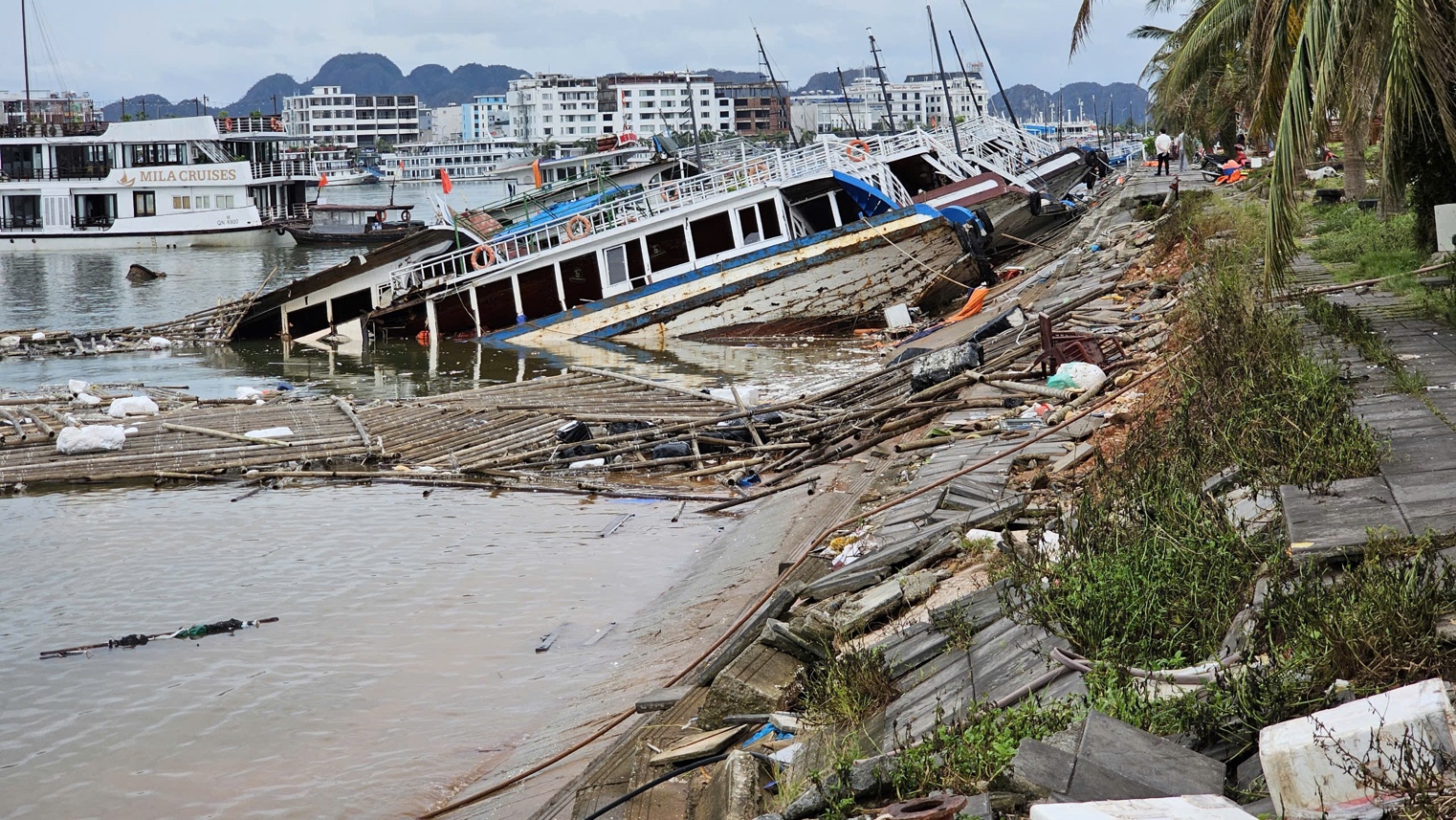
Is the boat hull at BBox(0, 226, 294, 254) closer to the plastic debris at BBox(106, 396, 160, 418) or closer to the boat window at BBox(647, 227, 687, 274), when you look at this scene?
the boat window at BBox(647, 227, 687, 274)

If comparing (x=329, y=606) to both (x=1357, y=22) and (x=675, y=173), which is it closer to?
(x=1357, y=22)

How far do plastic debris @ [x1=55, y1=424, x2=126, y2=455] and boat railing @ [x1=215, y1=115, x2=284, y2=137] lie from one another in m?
52.1

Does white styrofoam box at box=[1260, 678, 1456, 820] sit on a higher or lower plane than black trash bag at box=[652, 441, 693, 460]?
higher

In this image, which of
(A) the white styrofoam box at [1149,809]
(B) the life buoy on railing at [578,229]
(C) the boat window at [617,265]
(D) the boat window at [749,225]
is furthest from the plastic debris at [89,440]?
(A) the white styrofoam box at [1149,809]

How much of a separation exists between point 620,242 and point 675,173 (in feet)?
26.8

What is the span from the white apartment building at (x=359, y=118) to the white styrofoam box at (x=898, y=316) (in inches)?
6909

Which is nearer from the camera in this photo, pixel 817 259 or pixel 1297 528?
pixel 1297 528

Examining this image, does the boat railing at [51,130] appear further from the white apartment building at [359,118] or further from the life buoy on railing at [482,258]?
the white apartment building at [359,118]

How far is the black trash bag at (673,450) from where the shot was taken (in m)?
14.2

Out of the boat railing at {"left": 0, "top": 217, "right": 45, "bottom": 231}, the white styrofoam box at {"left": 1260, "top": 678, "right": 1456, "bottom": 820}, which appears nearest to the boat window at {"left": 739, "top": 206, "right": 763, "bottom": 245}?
the white styrofoam box at {"left": 1260, "top": 678, "right": 1456, "bottom": 820}

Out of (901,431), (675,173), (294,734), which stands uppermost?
(675,173)

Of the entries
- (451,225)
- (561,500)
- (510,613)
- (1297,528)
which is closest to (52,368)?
(451,225)

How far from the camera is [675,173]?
34125 mm

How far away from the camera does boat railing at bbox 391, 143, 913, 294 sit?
84.6 feet
